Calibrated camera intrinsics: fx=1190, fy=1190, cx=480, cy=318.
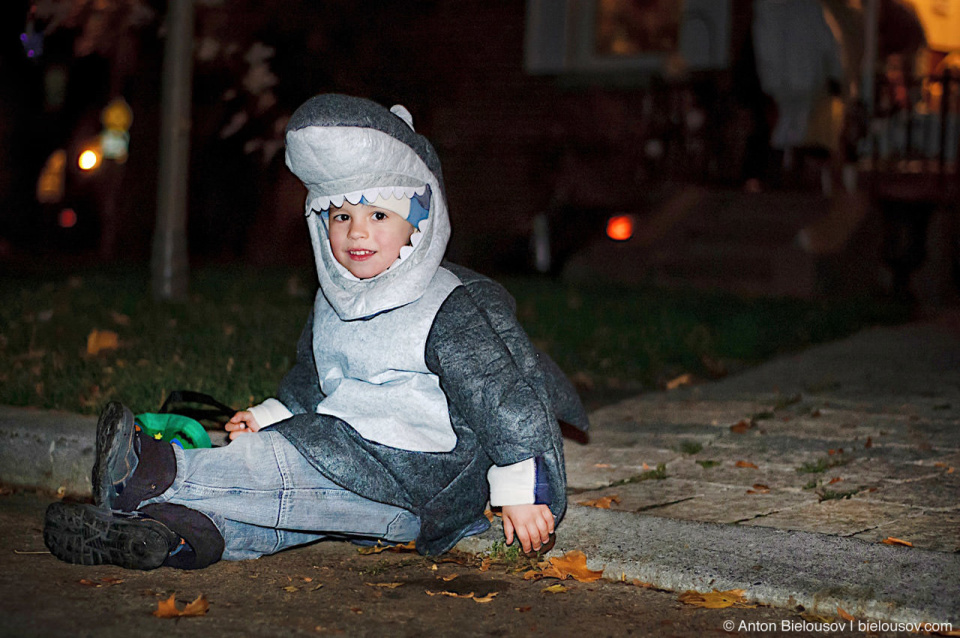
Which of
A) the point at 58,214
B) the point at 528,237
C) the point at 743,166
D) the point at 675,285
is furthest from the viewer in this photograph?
the point at 58,214

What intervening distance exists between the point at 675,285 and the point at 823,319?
7.73ft

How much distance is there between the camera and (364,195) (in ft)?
10.6

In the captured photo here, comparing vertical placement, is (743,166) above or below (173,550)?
above

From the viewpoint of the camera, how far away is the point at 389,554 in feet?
11.3

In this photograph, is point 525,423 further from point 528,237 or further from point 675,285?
point 528,237

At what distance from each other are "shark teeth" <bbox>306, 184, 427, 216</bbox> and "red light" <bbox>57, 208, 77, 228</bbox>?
14.0 meters

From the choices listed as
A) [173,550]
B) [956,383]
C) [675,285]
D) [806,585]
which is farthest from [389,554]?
[675,285]

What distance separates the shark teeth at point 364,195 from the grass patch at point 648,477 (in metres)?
1.36

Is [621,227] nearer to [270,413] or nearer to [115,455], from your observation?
[270,413]

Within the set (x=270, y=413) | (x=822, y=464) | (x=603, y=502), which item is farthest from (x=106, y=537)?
(x=822, y=464)

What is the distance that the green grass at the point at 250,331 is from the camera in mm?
5059

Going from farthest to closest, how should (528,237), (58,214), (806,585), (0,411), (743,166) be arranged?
(58,214)
(528,237)
(743,166)
(0,411)
(806,585)

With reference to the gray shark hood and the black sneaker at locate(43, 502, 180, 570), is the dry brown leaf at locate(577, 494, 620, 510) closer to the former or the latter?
the gray shark hood

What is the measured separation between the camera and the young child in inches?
121
